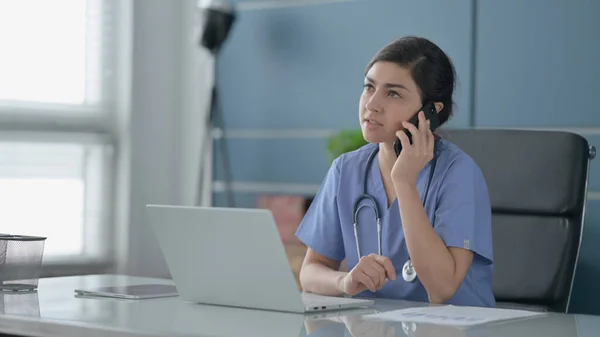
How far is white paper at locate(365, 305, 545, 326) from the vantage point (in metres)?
1.49

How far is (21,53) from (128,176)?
713mm

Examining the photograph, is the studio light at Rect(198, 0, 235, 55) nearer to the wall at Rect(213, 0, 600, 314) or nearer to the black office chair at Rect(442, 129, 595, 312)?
the wall at Rect(213, 0, 600, 314)

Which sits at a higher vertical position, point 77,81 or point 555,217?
point 77,81

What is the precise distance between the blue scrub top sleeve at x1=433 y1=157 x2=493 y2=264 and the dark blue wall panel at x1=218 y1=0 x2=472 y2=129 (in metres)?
1.49

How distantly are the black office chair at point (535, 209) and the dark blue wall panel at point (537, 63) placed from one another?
1059 millimetres

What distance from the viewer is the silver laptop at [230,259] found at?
152 cm

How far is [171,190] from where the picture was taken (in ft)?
14.5

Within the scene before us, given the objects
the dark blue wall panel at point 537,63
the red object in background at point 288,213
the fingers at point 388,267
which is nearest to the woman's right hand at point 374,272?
the fingers at point 388,267

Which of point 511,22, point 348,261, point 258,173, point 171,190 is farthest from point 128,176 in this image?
point 348,261

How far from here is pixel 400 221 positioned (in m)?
2.09

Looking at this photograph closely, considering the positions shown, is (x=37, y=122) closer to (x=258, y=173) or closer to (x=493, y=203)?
(x=258, y=173)

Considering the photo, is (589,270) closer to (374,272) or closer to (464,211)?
(464,211)

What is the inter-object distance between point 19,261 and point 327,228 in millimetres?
703

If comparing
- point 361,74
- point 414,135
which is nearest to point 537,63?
point 361,74
